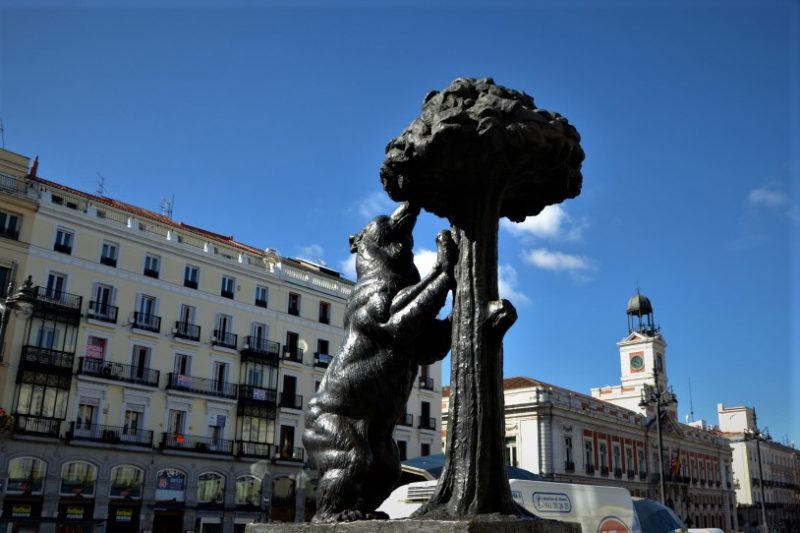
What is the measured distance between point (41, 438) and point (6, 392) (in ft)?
6.66

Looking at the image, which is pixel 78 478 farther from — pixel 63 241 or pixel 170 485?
pixel 63 241

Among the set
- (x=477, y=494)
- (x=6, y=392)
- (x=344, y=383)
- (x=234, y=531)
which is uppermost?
(x=6, y=392)

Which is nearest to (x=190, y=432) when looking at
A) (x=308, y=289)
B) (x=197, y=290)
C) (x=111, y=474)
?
(x=111, y=474)

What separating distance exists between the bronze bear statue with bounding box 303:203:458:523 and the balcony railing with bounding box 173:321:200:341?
28.2 m

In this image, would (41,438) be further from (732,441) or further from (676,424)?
(732,441)

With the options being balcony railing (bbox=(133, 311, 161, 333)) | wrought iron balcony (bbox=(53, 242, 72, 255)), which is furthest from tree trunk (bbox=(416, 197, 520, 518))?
balcony railing (bbox=(133, 311, 161, 333))

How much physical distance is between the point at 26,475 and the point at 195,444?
6.67 m

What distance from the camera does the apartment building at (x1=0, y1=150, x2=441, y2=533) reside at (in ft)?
86.4

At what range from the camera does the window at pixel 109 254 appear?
29562mm

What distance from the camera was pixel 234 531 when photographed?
3034 cm

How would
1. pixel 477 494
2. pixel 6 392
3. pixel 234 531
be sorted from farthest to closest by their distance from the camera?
1. pixel 234 531
2. pixel 6 392
3. pixel 477 494

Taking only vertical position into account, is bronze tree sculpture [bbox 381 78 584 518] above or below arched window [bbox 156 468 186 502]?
above

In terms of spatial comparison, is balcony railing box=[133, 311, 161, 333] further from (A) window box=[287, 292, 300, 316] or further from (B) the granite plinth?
(B) the granite plinth

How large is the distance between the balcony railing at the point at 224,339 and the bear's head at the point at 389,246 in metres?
28.9
